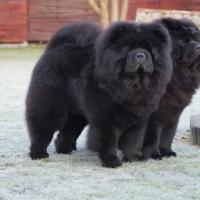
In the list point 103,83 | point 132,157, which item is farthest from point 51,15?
point 103,83

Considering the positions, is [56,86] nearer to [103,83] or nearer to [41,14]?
[103,83]

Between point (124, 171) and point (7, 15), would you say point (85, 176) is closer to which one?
point (124, 171)

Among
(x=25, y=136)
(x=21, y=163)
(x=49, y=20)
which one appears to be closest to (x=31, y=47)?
(x=49, y=20)

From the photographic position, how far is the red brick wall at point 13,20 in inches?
755

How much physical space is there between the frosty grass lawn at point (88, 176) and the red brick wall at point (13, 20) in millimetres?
13477

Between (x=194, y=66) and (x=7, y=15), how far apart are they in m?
15.2

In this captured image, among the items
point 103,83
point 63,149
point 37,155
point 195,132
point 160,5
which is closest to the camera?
point 103,83

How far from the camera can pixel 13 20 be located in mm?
19281

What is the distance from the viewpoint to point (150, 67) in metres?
4.39

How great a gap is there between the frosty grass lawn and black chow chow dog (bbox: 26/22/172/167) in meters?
0.22

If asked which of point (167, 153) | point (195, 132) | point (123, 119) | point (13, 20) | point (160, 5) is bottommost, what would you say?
point (13, 20)

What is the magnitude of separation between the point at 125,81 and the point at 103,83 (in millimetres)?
197

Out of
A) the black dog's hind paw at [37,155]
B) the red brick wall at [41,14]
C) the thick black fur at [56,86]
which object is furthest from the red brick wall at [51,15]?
the black dog's hind paw at [37,155]

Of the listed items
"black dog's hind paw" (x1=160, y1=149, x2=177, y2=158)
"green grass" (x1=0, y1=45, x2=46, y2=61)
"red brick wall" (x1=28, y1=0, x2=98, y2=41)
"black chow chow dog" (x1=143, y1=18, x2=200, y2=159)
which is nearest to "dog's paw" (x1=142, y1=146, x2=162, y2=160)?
"black chow chow dog" (x1=143, y1=18, x2=200, y2=159)
